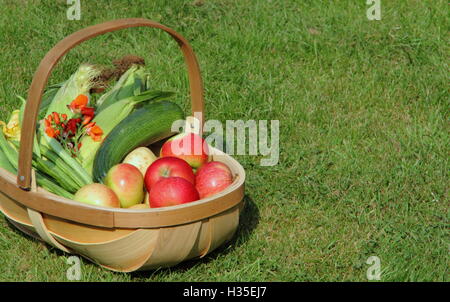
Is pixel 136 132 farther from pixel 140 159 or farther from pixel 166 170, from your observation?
pixel 166 170

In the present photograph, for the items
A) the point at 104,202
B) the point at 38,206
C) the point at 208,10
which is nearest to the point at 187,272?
the point at 104,202

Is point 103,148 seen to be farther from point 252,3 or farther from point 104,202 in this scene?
point 252,3

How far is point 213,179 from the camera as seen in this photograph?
295cm

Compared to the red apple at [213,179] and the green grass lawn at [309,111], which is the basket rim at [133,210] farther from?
the green grass lawn at [309,111]

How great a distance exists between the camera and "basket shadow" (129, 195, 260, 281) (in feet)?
9.55

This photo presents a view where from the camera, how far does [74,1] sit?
523 cm

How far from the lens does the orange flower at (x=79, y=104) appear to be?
10.7 ft

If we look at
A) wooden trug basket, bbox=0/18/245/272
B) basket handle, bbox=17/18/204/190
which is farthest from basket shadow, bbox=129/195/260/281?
basket handle, bbox=17/18/204/190

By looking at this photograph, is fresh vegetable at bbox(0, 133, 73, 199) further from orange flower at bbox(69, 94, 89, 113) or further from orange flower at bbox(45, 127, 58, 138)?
orange flower at bbox(69, 94, 89, 113)

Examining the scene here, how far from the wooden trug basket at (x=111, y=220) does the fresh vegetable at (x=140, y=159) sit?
1.57ft

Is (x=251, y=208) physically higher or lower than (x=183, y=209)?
lower

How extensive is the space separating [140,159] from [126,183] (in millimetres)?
263

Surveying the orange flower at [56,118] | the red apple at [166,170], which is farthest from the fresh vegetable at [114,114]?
the red apple at [166,170]

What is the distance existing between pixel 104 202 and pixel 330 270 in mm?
1011
